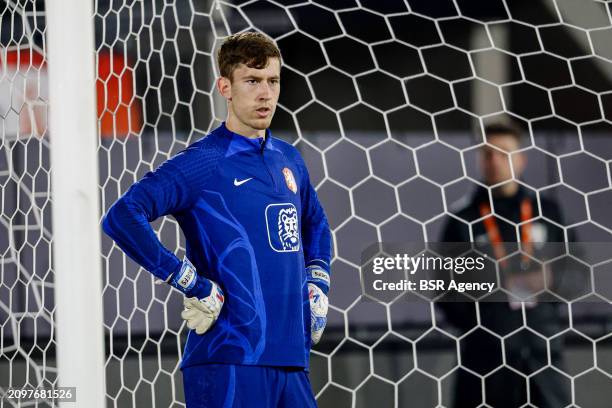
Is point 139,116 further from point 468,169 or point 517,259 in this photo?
point 517,259

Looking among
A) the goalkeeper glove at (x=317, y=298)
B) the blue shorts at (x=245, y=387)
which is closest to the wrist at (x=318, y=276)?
the goalkeeper glove at (x=317, y=298)

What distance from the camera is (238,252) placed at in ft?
4.85

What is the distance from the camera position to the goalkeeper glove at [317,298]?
5.10ft

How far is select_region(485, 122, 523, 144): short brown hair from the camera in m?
1.80

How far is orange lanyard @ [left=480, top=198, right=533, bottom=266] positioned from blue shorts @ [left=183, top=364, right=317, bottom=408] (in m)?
0.54

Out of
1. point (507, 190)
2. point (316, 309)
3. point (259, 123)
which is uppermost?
point (259, 123)

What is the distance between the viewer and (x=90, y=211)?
1808 millimetres

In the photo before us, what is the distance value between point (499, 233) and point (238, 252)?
0.60 meters

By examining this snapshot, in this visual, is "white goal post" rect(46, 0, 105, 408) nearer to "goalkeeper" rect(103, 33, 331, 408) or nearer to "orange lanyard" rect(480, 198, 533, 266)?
"goalkeeper" rect(103, 33, 331, 408)

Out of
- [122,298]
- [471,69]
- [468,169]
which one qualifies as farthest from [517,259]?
[122,298]

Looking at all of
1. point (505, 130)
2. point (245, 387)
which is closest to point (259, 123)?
point (245, 387)

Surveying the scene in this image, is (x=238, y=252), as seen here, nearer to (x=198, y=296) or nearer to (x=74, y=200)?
(x=198, y=296)

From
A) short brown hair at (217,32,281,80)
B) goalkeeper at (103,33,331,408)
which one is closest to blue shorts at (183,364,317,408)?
goalkeeper at (103,33,331,408)

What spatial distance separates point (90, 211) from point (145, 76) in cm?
32
